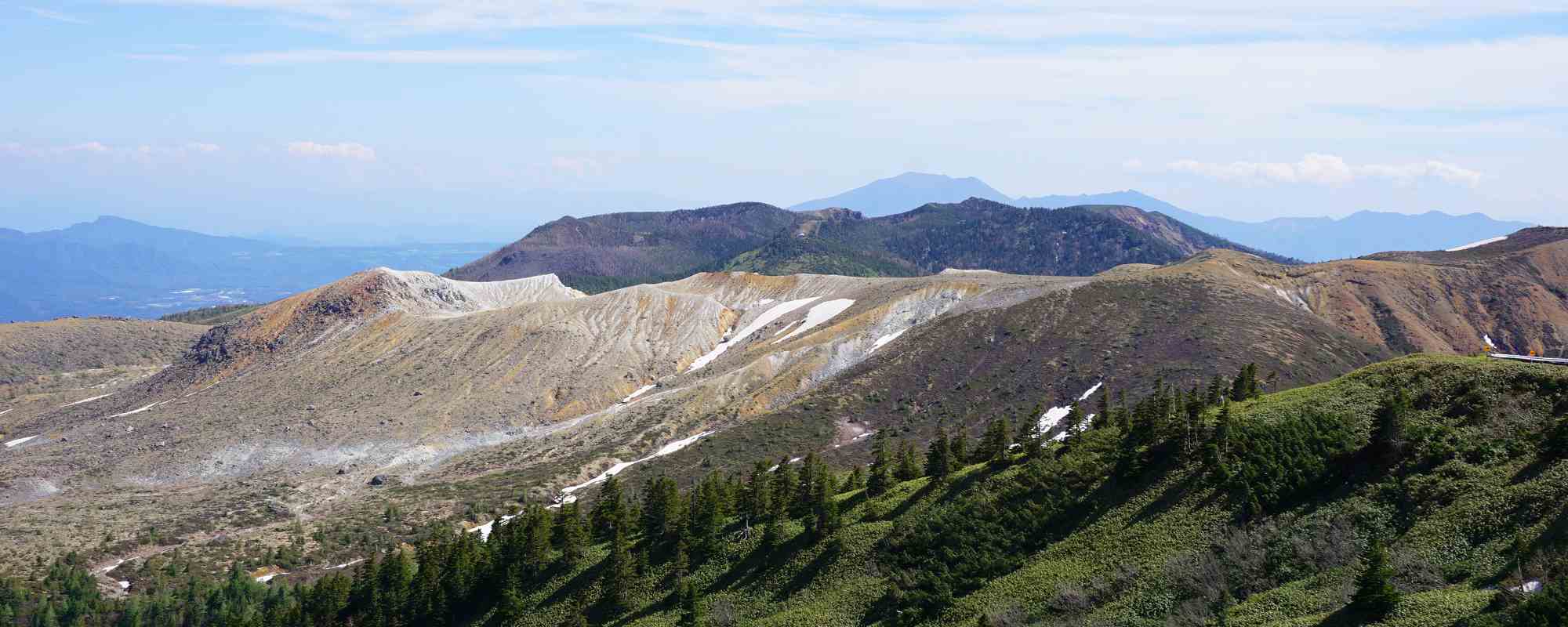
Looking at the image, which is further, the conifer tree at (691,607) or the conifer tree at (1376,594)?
the conifer tree at (691,607)

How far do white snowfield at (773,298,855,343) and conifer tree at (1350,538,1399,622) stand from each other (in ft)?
289

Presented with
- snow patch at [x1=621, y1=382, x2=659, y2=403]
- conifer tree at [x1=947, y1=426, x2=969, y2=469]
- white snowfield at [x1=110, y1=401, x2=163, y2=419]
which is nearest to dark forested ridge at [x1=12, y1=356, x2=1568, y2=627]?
conifer tree at [x1=947, y1=426, x2=969, y2=469]

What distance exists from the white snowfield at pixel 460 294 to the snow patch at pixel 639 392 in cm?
2744

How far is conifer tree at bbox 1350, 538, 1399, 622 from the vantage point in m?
28.0

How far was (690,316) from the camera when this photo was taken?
129m

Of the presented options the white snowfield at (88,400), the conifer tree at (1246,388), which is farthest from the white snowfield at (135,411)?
the conifer tree at (1246,388)

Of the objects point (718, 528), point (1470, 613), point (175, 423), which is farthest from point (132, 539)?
point (1470, 613)

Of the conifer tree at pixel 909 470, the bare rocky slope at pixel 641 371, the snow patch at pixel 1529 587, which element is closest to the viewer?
the snow patch at pixel 1529 587

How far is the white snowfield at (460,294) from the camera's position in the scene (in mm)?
134125

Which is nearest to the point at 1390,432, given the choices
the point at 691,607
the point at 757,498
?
the point at 691,607

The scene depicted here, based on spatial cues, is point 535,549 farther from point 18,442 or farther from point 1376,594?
point 18,442

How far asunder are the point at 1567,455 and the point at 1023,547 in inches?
771

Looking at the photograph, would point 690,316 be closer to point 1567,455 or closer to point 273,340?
point 273,340

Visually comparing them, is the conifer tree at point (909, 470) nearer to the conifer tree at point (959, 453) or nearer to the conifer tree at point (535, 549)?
the conifer tree at point (959, 453)
